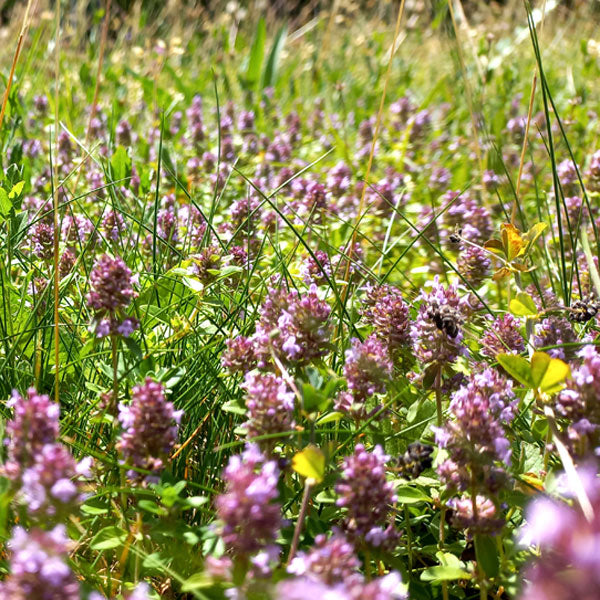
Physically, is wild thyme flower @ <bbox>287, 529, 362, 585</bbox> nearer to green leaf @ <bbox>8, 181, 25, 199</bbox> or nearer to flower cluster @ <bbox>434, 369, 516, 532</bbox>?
flower cluster @ <bbox>434, 369, 516, 532</bbox>

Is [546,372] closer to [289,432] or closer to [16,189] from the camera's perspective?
[289,432]

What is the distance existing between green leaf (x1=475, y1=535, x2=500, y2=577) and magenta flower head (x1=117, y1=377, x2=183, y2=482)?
17.8 inches

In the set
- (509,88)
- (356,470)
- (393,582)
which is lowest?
(393,582)

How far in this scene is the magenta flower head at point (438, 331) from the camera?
4.15ft

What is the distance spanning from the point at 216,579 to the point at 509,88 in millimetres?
4302

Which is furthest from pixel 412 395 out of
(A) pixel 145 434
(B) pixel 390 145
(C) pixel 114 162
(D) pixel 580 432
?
(B) pixel 390 145

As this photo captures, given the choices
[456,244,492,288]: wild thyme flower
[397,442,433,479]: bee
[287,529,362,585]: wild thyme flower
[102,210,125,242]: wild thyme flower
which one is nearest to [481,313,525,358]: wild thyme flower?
[397,442,433,479]: bee

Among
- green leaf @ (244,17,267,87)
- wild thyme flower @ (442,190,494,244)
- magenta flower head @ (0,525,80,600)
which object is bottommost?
magenta flower head @ (0,525,80,600)

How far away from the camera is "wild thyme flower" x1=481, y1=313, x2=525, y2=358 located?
148 centimetres

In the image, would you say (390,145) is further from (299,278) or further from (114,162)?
(299,278)

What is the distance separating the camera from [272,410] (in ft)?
3.59

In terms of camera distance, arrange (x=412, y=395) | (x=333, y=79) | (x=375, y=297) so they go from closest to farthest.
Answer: (x=412, y=395) < (x=375, y=297) < (x=333, y=79)

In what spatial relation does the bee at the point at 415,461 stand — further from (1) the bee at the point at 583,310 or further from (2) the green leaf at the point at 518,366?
(1) the bee at the point at 583,310

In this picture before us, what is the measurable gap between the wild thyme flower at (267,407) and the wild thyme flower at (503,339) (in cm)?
50
